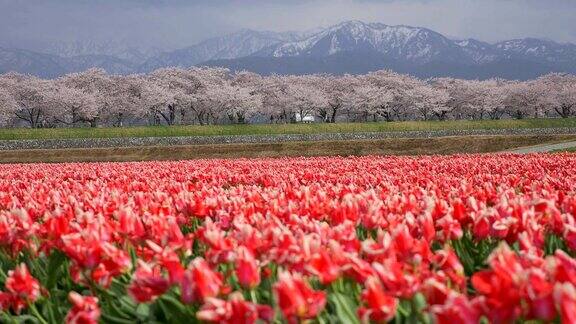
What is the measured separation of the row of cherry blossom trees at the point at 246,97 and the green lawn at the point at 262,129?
54.1 ft

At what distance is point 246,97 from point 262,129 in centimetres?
1735

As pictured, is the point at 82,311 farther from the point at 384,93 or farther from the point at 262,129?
the point at 384,93

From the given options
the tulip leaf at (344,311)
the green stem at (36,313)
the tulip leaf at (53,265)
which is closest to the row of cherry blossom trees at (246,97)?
the tulip leaf at (53,265)

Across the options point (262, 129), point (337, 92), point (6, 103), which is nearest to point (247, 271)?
point (262, 129)

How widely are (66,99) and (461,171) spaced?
70.9 m

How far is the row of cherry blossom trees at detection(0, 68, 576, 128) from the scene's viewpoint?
258 feet

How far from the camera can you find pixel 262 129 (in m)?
65.8

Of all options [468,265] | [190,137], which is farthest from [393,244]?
[190,137]

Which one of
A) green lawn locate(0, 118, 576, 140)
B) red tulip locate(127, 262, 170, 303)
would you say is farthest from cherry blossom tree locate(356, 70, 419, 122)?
red tulip locate(127, 262, 170, 303)

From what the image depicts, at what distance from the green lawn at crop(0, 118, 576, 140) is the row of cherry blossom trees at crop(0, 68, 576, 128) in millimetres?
16480

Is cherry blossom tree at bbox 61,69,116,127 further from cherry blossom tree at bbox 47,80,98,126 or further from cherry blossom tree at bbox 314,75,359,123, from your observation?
cherry blossom tree at bbox 314,75,359,123

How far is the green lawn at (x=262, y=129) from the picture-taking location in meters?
59.7

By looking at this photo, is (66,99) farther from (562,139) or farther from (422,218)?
(422,218)

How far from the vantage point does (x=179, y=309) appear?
2.77 meters
